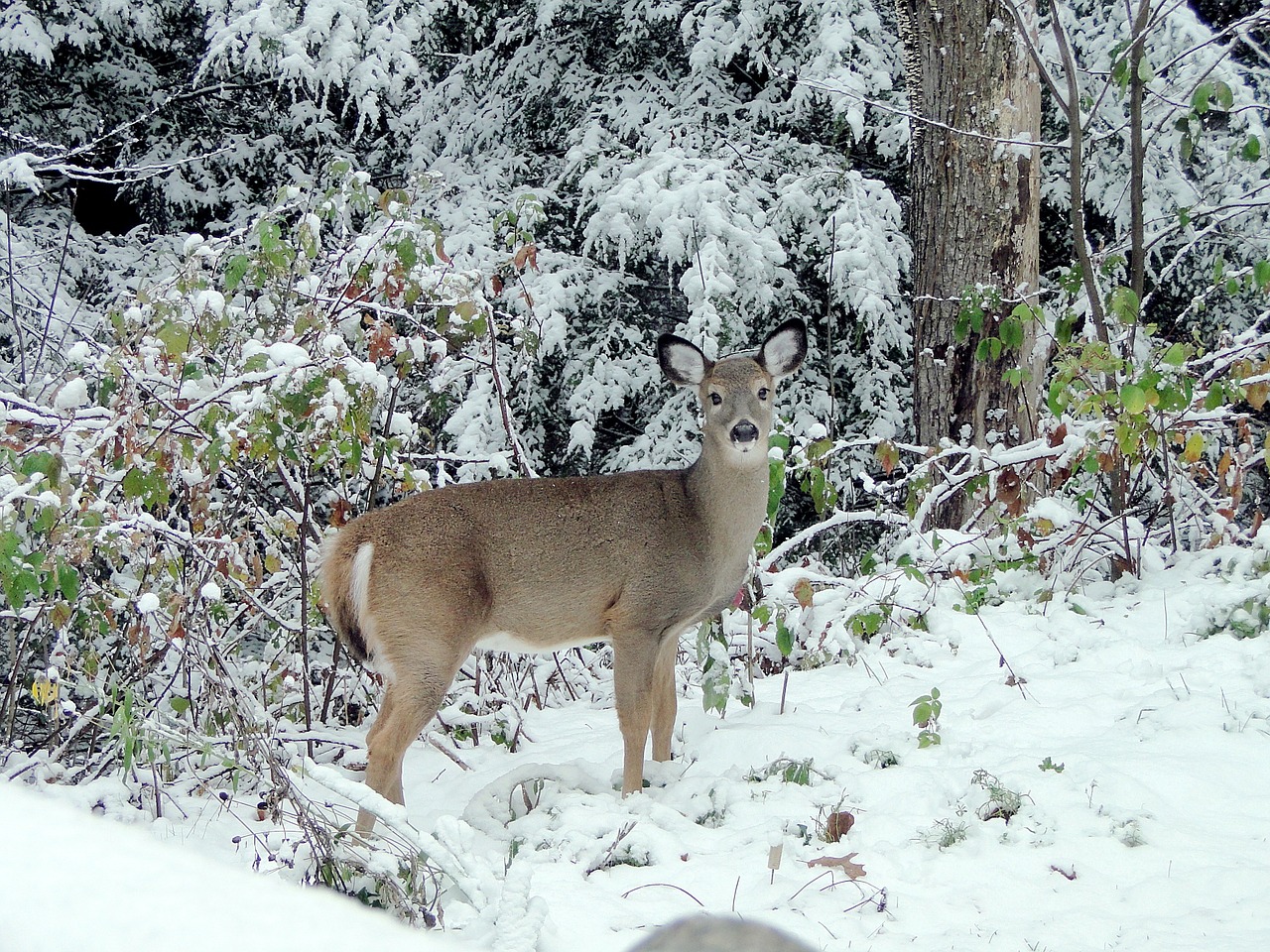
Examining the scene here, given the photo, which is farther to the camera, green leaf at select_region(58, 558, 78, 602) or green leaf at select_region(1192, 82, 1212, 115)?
green leaf at select_region(1192, 82, 1212, 115)

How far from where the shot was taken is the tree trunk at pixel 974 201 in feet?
20.7

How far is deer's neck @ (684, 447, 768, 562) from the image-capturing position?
438cm

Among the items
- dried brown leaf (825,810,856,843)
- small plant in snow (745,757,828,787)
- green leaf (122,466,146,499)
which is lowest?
small plant in snow (745,757,828,787)

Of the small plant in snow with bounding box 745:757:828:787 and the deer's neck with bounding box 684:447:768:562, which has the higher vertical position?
the deer's neck with bounding box 684:447:768:562

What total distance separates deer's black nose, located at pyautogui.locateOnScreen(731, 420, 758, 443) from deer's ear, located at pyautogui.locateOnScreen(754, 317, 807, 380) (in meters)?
0.41

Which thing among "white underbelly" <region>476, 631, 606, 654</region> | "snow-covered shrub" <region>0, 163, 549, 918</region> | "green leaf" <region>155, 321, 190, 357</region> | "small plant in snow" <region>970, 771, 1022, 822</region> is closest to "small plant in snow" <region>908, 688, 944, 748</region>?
"small plant in snow" <region>970, 771, 1022, 822</region>

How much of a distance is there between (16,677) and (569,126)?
7.06 metres

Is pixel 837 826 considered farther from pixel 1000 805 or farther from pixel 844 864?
pixel 1000 805

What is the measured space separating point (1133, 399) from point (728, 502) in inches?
61.5

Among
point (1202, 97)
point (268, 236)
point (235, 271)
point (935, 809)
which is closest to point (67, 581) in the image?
point (235, 271)

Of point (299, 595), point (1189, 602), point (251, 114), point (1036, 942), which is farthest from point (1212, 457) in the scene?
point (251, 114)

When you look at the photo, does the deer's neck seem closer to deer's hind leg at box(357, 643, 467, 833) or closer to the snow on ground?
the snow on ground

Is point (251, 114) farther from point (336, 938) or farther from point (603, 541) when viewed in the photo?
point (336, 938)

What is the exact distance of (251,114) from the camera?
36.0 feet
